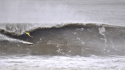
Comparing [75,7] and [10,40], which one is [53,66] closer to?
[10,40]

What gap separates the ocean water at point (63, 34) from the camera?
2.44 metres

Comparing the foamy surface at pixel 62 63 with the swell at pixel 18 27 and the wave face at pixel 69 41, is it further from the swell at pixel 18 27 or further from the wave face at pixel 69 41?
the swell at pixel 18 27

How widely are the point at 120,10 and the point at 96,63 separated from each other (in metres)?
1.52

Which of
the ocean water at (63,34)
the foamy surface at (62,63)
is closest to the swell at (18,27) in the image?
the ocean water at (63,34)

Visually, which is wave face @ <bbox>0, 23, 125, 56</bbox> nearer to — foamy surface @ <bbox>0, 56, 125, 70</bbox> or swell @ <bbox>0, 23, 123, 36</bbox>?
swell @ <bbox>0, 23, 123, 36</bbox>

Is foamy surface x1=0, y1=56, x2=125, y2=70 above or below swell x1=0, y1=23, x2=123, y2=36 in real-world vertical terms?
below

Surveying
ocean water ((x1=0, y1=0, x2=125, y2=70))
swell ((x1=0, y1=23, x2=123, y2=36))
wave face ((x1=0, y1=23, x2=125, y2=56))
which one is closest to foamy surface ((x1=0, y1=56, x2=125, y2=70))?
ocean water ((x1=0, y1=0, x2=125, y2=70))

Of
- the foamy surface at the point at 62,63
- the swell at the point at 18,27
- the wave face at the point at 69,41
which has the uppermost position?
the swell at the point at 18,27

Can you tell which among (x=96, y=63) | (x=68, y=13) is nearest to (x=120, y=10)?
(x=68, y=13)

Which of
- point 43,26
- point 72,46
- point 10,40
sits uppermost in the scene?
point 43,26

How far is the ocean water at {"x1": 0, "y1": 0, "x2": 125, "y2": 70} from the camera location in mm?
2436

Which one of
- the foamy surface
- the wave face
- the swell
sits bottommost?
the foamy surface

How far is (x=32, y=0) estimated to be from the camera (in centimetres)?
245

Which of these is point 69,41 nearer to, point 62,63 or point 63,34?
point 63,34
